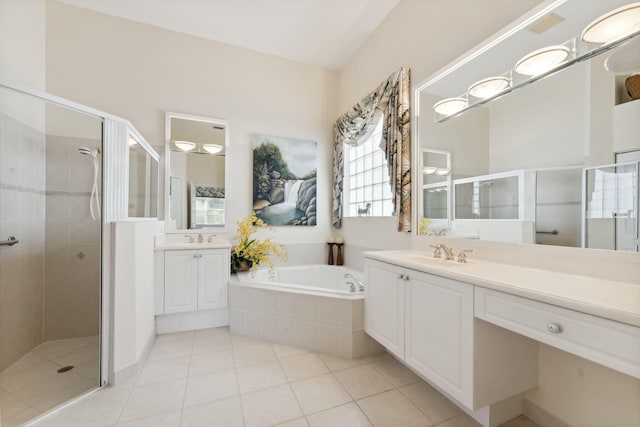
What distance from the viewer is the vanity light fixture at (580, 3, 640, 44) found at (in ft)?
3.35

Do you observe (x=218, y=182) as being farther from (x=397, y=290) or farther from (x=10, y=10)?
(x=397, y=290)

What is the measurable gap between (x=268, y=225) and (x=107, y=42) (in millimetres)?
2542

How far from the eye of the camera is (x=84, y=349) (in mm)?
2033

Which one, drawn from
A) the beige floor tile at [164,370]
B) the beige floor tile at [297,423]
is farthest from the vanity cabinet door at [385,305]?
the beige floor tile at [164,370]

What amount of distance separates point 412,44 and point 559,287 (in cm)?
219

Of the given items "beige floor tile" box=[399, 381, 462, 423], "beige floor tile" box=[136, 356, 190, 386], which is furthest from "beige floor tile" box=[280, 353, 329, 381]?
"beige floor tile" box=[136, 356, 190, 386]

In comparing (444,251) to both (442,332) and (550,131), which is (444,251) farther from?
(550,131)

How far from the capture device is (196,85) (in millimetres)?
2883

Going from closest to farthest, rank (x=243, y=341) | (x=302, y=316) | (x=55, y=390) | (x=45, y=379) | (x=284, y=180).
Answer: (x=55, y=390), (x=45, y=379), (x=302, y=316), (x=243, y=341), (x=284, y=180)

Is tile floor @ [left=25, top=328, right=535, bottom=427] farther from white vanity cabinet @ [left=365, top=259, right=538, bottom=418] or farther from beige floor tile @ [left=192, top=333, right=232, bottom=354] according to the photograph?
white vanity cabinet @ [left=365, top=259, right=538, bottom=418]

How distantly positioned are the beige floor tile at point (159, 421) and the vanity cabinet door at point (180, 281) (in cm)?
108

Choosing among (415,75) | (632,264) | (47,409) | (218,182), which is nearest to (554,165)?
(632,264)

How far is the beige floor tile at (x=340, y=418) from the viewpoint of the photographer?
1334 mm

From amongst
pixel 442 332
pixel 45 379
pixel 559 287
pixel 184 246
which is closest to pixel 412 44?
pixel 559 287
